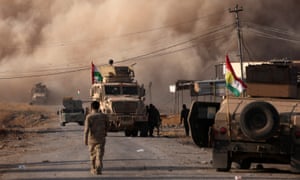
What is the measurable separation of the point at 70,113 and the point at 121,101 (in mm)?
16831

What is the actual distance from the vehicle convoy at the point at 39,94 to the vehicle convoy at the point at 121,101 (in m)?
49.5

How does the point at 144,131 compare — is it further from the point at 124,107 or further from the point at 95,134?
the point at 95,134

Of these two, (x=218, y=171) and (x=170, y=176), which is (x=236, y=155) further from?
(x=170, y=176)

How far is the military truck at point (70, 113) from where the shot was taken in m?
45.5

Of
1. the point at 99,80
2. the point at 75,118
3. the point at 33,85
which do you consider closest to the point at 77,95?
the point at 33,85

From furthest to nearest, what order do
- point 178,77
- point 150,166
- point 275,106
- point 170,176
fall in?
point 178,77 < point 150,166 < point 275,106 < point 170,176

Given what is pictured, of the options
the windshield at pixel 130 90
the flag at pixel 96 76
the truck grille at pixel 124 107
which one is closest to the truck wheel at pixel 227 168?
the truck grille at pixel 124 107

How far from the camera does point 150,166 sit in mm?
14859

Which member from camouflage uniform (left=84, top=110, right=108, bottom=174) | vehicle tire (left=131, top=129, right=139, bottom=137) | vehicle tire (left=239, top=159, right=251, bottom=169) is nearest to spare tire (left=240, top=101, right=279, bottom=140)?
vehicle tire (left=239, top=159, right=251, bottom=169)

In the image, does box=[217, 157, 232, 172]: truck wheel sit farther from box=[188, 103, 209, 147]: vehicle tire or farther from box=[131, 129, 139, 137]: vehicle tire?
box=[131, 129, 139, 137]: vehicle tire

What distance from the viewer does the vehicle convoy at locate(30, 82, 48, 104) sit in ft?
264

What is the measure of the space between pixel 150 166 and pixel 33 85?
7272 cm

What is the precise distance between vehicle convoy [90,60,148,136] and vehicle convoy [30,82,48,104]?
49.5m

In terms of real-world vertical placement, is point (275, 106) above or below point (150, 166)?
above
